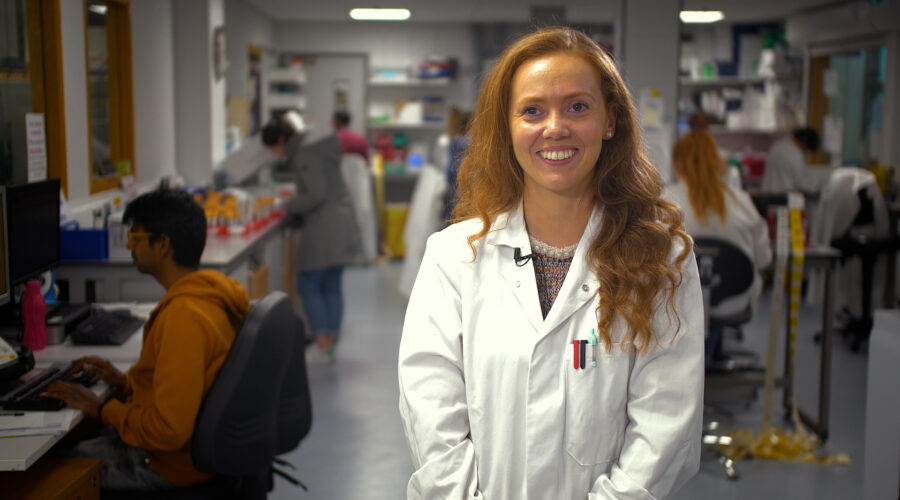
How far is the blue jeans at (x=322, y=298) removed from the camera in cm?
542

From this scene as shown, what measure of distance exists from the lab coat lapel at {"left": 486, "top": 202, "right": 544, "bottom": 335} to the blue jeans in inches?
151

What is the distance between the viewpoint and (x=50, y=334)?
9.45 ft

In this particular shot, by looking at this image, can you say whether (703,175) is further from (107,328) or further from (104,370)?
(104,370)

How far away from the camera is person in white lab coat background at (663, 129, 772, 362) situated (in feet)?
13.1

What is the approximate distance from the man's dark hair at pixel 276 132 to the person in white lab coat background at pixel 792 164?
169 inches

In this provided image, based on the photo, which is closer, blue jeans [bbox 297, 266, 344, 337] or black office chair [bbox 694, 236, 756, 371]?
black office chair [bbox 694, 236, 756, 371]

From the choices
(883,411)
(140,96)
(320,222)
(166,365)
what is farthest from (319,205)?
(883,411)

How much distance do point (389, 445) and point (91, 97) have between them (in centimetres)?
230

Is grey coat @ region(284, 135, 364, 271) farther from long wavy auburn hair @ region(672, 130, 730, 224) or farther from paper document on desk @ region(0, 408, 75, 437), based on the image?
paper document on desk @ region(0, 408, 75, 437)

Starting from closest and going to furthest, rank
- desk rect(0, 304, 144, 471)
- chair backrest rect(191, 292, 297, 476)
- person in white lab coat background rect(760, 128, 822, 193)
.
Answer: desk rect(0, 304, 144, 471) < chair backrest rect(191, 292, 297, 476) < person in white lab coat background rect(760, 128, 822, 193)

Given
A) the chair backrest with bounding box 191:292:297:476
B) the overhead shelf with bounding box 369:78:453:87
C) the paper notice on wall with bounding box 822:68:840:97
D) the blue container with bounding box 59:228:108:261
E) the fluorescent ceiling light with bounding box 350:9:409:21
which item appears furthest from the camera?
the overhead shelf with bounding box 369:78:453:87

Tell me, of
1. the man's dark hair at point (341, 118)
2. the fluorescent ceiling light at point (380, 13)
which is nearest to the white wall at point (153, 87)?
the man's dark hair at point (341, 118)

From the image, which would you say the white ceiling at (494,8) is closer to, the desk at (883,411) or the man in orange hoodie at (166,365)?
the desk at (883,411)

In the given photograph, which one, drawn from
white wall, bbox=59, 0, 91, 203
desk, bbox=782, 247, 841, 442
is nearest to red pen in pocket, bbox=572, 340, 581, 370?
desk, bbox=782, 247, 841, 442
